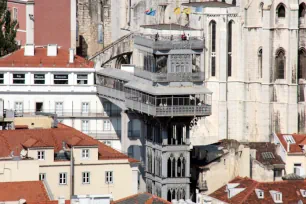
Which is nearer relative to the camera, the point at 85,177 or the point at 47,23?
the point at 85,177

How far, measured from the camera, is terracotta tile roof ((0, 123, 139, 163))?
14600cm

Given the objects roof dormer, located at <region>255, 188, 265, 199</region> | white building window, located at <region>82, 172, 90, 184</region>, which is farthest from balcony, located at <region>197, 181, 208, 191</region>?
white building window, located at <region>82, 172, 90, 184</region>

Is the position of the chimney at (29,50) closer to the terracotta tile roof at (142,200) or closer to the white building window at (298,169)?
the white building window at (298,169)

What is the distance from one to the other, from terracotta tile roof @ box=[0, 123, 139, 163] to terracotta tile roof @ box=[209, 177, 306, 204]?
7217 millimetres

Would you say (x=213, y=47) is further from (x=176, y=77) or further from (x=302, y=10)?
(x=176, y=77)

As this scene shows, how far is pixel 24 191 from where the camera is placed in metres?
132

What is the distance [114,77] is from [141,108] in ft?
31.6

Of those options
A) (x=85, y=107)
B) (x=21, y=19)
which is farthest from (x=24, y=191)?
(x=21, y=19)

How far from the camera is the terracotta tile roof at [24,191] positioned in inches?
5138

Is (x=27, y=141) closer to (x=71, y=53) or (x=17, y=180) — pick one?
(x=17, y=180)

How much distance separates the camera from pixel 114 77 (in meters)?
167

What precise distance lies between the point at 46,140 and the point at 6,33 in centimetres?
4294

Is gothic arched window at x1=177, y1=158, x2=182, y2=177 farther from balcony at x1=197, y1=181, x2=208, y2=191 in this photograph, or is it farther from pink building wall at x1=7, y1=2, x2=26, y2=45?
pink building wall at x1=7, y1=2, x2=26, y2=45

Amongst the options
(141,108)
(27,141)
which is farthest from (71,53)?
Answer: (27,141)
